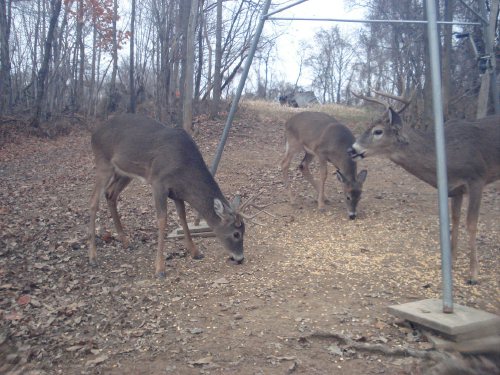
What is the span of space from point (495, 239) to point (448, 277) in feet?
12.3

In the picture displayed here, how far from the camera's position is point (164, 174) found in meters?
7.53

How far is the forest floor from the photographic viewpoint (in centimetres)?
458

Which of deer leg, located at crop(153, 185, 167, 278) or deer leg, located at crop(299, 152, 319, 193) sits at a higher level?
deer leg, located at crop(299, 152, 319, 193)

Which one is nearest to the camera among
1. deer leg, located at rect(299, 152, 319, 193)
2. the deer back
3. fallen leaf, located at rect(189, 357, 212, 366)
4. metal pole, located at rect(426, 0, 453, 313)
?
fallen leaf, located at rect(189, 357, 212, 366)

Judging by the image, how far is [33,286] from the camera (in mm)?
6457

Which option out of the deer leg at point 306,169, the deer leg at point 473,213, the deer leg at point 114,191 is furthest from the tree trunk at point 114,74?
the deer leg at point 473,213

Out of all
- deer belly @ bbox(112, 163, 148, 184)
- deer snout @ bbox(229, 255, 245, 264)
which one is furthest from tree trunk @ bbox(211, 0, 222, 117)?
deer snout @ bbox(229, 255, 245, 264)

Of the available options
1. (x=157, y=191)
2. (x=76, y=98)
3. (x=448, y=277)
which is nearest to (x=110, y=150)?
(x=157, y=191)

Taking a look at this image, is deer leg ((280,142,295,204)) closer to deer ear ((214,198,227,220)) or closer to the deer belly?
deer ear ((214,198,227,220))

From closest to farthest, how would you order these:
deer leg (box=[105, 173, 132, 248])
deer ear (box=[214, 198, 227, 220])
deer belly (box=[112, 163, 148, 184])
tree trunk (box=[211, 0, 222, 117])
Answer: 1. deer ear (box=[214, 198, 227, 220])
2. deer belly (box=[112, 163, 148, 184])
3. deer leg (box=[105, 173, 132, 248])
4. tree trunk (box=[211, 0, 222, 117])

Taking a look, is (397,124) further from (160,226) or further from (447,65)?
(447,65)

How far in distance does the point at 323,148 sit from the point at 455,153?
4.29 m

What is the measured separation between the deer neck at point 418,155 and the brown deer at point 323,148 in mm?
2275

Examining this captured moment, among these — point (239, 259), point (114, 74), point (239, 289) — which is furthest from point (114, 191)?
point (114, 74)
